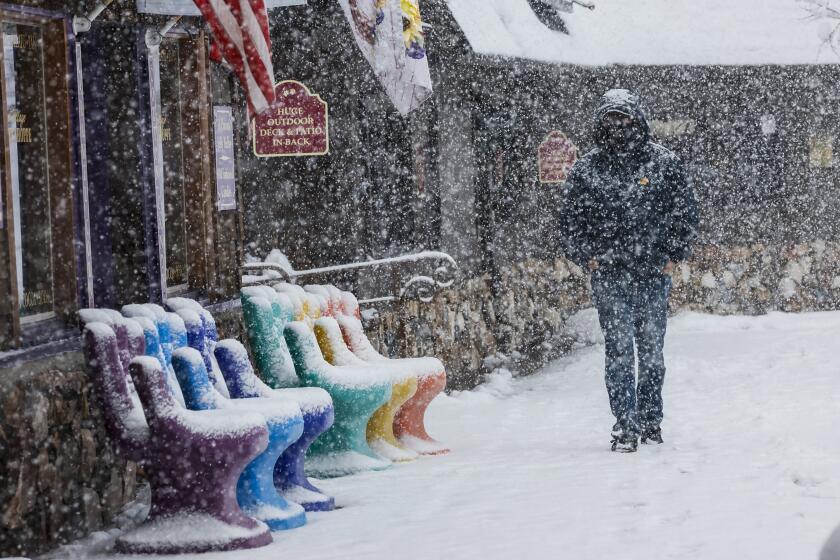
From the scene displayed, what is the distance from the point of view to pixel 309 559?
221 inches

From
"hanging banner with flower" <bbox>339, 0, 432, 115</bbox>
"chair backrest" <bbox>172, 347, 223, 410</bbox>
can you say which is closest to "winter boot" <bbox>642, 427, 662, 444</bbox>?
"chair backrest" <bbox>172, 347, 223, 410</bbox>

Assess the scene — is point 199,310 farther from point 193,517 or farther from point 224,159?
point 224,159

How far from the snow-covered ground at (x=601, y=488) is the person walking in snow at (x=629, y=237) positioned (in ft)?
1.58

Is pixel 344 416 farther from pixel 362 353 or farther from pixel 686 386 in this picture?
pixel 686 386

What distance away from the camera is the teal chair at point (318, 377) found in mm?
7598

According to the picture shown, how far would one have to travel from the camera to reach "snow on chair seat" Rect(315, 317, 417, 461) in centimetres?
825

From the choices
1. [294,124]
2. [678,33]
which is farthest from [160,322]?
[678,33]

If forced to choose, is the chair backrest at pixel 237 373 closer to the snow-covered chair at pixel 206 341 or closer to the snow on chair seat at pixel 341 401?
the snow-covered chair at pixel 206 341

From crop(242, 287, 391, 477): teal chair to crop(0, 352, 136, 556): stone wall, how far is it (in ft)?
3.58

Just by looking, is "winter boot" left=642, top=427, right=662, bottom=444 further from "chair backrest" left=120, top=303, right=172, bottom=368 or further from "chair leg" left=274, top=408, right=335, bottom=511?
"chair backrest" left=120, top=303, right=172, bottom=368

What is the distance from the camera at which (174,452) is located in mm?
5910

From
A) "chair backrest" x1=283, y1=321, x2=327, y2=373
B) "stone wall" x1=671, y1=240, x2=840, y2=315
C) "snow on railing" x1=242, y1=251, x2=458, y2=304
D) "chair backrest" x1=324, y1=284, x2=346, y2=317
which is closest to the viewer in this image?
"chair backrest" x1=283, y1=321, x2=327, y2=373

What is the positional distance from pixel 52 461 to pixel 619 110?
380cm

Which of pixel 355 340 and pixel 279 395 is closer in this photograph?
pixel 279 395
